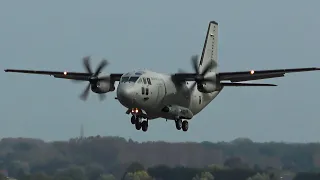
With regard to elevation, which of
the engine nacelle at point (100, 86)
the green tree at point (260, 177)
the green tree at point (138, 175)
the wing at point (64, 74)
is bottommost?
the green tree at point (260, 177)

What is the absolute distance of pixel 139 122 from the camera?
178 ft

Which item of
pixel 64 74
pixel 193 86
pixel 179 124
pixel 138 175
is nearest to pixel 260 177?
pixel 138 175

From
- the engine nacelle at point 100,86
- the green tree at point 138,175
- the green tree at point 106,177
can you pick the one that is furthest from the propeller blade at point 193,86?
the green tree at point 106,177

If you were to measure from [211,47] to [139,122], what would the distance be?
914 centimetres

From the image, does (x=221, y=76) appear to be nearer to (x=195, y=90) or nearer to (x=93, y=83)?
(x=195, y=90)

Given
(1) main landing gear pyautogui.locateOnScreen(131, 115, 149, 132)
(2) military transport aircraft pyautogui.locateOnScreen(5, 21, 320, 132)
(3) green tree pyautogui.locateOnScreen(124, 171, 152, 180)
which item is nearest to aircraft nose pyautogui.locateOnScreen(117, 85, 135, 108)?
(2) military transport aircraft pyautogui.locateOnScreen(5, 21, 320, 132)

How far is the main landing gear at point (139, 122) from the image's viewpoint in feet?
178

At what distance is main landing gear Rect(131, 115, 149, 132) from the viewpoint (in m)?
54.1

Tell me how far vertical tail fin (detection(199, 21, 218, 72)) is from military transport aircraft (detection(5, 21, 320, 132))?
11 centimetres

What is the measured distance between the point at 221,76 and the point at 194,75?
4.92 ft

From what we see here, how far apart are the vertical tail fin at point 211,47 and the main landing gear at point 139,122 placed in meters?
5.99

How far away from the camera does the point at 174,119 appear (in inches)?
2191

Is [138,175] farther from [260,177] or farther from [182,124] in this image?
[182,124]

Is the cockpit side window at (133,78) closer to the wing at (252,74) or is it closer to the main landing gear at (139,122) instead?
the main landing gear at (139,122)
